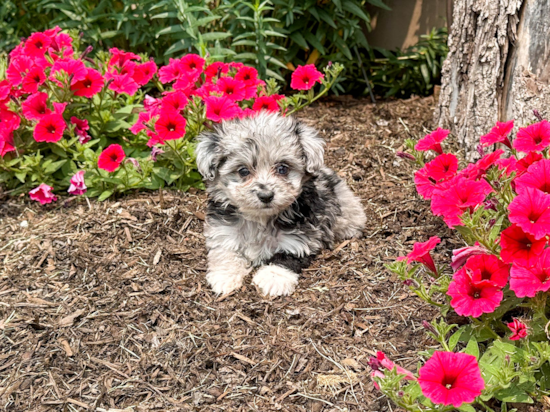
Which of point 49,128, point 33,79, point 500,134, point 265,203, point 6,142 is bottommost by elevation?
point 6,142

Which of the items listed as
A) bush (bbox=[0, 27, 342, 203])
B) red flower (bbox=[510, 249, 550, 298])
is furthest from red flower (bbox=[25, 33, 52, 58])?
red flower (bbox=[510, 249, 550, 298])

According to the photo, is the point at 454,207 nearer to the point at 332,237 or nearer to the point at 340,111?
the point at 332,237

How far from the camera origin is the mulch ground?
128 inches

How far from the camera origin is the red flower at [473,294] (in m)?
2.52

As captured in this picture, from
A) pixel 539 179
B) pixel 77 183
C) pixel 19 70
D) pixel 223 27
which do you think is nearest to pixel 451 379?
pixel 539 179

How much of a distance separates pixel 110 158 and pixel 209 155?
117cm

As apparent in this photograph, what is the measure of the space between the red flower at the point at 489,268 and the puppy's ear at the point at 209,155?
6.60 feet

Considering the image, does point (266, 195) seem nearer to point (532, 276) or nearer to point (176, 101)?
point (176, 101)

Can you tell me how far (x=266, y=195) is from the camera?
147 inches

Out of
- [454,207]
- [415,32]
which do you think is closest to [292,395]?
[454,207]

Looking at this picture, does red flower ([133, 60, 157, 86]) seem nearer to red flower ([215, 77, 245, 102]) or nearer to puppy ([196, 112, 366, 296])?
red flower ([215, 77, 245, 102])

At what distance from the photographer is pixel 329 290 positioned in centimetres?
400

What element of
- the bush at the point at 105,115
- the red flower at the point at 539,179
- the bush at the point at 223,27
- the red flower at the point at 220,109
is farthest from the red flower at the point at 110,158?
the red flower at the point at 539,179

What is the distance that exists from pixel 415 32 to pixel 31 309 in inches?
231
